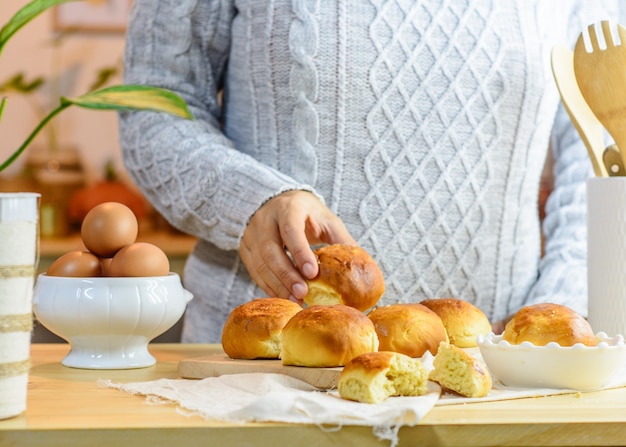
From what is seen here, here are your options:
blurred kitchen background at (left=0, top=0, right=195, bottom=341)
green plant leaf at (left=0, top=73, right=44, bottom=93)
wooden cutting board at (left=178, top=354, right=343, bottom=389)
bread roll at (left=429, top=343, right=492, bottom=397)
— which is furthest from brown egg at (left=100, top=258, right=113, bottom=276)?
green plant leaf at (left=0, top=73, right=44, bottom=93)

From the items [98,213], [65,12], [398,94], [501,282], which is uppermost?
[65,12]

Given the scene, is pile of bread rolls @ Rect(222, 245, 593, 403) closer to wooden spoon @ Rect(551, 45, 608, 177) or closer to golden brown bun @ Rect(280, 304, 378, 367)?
golden brown bun @ Rect(280, 304, 378, 367)

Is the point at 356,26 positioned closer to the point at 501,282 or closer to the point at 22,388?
the point at 501,282

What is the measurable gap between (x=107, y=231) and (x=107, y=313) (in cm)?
9

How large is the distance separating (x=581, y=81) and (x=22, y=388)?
0.69 metres

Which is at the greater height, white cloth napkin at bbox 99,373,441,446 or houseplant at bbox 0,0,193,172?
houseplant at bbox 0,0,193,172

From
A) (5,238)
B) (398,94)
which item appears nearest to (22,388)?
(5,238)

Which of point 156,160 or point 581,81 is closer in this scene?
point 581,81

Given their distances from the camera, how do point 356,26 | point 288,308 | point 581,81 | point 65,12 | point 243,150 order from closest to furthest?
point 288,308
point 581,81
point 356,26
point 243,150
point 65,12

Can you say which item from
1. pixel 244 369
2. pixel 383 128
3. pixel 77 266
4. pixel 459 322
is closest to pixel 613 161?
pixel 459 322

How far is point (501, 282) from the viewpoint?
133 centimetres

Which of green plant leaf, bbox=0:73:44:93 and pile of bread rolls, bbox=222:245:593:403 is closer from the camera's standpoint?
pile of bread rolls, bbox=222:245:593:403

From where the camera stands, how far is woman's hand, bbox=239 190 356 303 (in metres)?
0.98

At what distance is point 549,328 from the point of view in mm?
790
